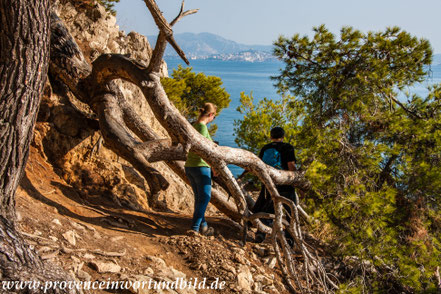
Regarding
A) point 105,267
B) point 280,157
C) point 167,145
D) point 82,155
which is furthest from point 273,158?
point 82,155

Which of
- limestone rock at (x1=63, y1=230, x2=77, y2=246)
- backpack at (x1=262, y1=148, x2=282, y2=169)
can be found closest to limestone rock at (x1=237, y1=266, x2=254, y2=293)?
backpack at (x1=262, y1=148, x2=282, y2=169)

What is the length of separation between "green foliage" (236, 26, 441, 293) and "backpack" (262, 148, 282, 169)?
0.40 m

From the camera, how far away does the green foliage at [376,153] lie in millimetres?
4645

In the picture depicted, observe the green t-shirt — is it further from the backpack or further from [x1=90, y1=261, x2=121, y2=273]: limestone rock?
[x1=90, y1=261, x2=121, y2=273]: limestone rock

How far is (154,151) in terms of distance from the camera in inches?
211

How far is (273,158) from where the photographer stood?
5523mm

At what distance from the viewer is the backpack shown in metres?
5.51

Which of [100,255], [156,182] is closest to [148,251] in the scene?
[100,255]

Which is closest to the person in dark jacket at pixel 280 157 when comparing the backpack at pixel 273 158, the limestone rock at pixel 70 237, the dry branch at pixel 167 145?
the backpack at pixel 273 158

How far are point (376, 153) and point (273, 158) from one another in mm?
1401

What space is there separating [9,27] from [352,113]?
171 inches

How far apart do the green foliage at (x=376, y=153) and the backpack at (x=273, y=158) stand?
1.31 ft

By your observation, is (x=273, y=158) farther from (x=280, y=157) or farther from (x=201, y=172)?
(x=201, y=172)

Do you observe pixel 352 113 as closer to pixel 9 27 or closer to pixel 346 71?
pixel 346 71
